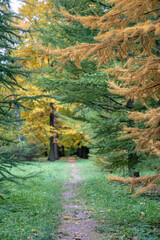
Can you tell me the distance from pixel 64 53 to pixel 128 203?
18.4 feet

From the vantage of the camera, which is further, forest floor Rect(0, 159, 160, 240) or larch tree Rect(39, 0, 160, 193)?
A: forest floor Rect(0, 159, 160, 240)

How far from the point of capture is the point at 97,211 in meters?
6.91

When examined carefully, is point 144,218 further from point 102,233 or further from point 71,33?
point 71,33

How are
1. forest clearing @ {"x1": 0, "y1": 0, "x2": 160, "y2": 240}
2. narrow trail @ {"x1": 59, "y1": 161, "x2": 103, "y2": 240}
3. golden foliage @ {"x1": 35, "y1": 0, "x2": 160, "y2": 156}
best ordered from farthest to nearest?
narrow trail @ {"x1": 59, "y1": 161, "x2": 103, "y2": 240}
forest clearing @ {"x1": 0, "y1": 0, "x2": 160, "y2": 240}
golden foliage @ {"x1": 35, "y1": 0, "x2": 160, "y2": 156}

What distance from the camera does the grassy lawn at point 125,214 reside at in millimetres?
4812

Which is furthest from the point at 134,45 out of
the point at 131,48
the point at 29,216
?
the point at 29,216

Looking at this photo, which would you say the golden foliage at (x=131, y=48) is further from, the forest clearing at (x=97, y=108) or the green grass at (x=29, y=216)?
the green grass at (x=29, y=216)

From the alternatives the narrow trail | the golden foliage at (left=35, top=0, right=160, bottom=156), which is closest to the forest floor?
the narrow trail

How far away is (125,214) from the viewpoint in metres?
6.16

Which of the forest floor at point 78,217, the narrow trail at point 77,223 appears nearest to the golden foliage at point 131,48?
the forest floor at point 78,217

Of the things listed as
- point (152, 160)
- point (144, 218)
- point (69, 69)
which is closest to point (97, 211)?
point (144, 218)

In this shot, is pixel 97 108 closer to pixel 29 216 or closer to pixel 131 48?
pixel 29 216

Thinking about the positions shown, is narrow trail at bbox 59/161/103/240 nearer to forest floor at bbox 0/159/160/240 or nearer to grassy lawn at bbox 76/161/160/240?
forest floor at bbox 0/159/160/240

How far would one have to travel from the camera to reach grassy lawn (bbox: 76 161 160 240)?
481cm
